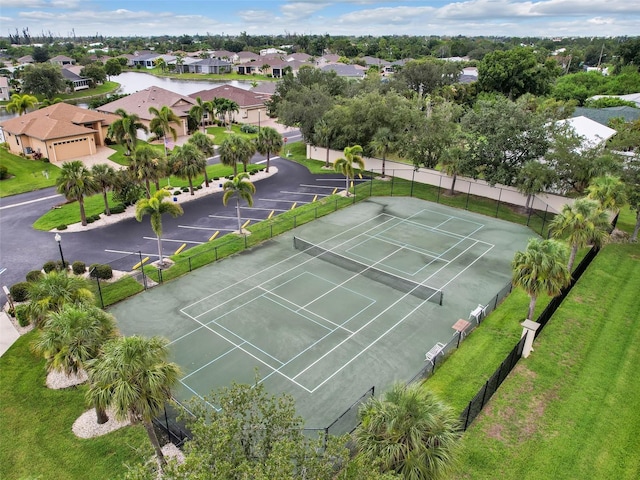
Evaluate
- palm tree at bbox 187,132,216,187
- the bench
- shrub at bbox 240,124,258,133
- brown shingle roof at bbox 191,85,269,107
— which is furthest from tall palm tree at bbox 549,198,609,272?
brown shingle roof at bbox 191,85,269,107

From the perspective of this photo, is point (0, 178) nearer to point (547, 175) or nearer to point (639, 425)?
point (547, 175)

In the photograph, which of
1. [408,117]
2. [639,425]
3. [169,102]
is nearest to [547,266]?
[639,425]

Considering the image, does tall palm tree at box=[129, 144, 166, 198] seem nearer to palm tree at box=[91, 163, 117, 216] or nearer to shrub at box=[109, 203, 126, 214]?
palm tree at box=[91, 163, 117, 216]

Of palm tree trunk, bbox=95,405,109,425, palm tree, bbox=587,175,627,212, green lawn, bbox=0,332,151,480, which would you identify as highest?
palm tree, bbox=587,175,627,212

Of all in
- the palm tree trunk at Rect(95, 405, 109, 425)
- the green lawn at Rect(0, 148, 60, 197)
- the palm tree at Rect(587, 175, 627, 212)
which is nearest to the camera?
the palm tree trunk at Rect(95, 405, 109, 425)

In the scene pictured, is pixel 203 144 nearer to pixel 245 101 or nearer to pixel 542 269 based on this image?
pixel 245 101

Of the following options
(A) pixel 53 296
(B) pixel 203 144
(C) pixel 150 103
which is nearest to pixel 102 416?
(A) pixel 53 296

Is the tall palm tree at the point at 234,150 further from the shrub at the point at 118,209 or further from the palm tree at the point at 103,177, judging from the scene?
the palm tree at the point at 103,177
